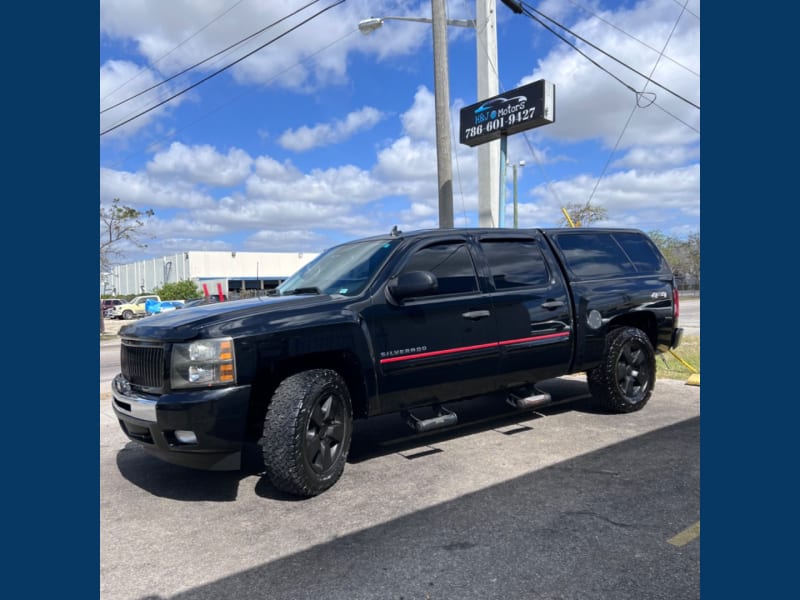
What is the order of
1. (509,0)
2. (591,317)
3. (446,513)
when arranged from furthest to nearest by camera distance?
1. (509,0)
2. (591,317)
3. (446,513)

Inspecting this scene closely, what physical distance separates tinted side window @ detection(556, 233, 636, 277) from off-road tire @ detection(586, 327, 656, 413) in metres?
0.70

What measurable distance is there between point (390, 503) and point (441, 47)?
9.26 meters

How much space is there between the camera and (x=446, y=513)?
3973 mm

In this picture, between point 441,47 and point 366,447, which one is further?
point 441,47

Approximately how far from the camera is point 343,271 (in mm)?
5375

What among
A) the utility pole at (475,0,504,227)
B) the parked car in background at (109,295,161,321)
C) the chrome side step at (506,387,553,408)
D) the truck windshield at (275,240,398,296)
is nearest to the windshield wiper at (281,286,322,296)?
the truck windshield at (275,240,398,296)

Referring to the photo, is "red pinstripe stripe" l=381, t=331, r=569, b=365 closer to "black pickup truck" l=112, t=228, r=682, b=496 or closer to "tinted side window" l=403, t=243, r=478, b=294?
"black pickup truck" l=112, t=228, r=682, b=496

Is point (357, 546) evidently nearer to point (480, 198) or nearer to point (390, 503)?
point (390, 503)

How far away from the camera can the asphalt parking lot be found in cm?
312

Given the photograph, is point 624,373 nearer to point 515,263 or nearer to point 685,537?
point 515,263

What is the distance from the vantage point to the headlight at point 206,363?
13.2 feet

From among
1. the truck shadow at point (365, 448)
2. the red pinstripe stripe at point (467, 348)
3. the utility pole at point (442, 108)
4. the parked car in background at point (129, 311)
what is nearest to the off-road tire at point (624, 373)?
the truck shadow at point (365, 448)

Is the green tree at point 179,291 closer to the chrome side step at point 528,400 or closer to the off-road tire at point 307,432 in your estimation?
the chrome side step at point 528,400

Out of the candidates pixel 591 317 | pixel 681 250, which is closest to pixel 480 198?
pixel 591 317
